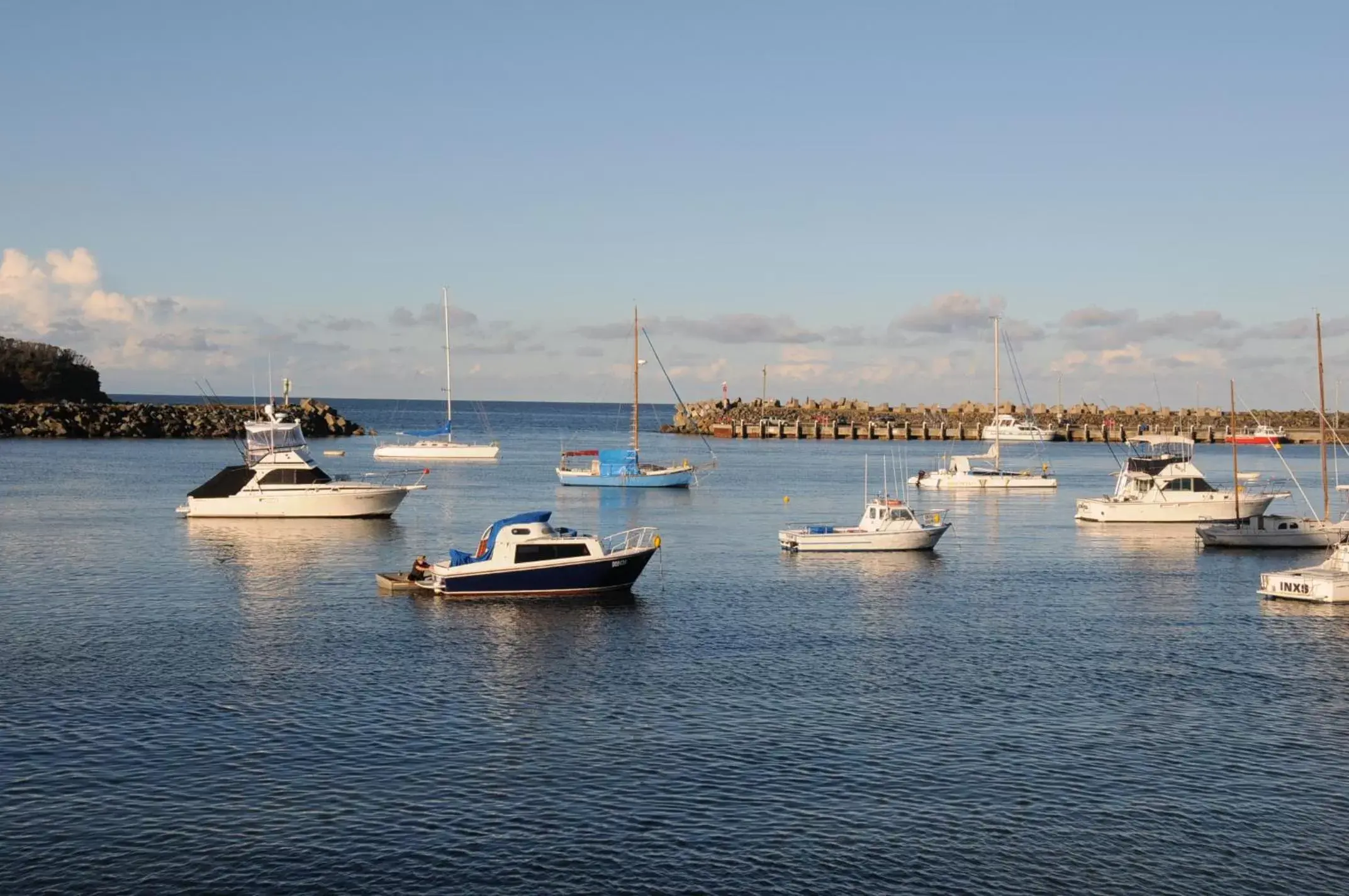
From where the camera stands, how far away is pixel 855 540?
67.2 meters

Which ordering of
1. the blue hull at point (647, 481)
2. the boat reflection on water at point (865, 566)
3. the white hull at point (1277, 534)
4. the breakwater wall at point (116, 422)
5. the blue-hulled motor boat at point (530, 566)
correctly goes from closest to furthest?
the blue-hulled motor boat at point (530, 566), the boat reflection on water at point (865, 566), the white hull at point (1277, 534), the blue hull at point (647, 481), the breakwater wall at point (116, 422)

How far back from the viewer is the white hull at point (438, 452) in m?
154

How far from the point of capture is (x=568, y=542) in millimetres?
52312

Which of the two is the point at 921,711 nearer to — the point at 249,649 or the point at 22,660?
the point at 249,649

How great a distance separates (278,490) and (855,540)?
3658 cm

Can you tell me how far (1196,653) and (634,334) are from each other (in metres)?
79.8

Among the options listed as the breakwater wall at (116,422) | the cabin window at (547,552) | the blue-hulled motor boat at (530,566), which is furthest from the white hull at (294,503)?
the breakwater wall at (116,422)

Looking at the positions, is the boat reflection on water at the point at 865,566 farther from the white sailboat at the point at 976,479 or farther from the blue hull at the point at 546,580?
the white sailboat at the point at 976,479

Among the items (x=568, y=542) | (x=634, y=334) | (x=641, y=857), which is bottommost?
(x=641, y=857)

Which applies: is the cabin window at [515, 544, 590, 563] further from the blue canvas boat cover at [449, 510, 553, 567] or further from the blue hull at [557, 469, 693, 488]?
the blue hull at [557, 469, 693, 488]

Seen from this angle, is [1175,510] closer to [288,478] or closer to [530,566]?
[530,566]

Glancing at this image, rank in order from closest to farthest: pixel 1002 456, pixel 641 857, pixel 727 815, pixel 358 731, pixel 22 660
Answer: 1. pixel 641 857
2. pixel 727 815
3. pixel 358 731
4. pixel 22 660
5. pixel 1002 456

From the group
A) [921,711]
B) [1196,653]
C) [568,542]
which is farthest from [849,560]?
[921,711]

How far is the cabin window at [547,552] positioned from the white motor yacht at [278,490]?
109ft
